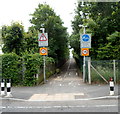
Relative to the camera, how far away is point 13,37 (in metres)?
21.6

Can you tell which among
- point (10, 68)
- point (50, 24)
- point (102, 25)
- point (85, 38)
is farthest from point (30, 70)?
point (50, 24)

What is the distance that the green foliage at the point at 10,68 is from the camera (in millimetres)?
14234

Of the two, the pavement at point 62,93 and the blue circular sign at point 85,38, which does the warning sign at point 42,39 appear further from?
the pavement at point 62,93

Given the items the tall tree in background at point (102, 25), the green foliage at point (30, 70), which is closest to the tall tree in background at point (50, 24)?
the tall tree in background at point (102, 25)

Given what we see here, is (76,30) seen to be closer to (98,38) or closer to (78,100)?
(98,38)

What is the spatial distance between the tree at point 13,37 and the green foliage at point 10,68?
25.4 ft

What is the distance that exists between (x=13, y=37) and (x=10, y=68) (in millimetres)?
8109

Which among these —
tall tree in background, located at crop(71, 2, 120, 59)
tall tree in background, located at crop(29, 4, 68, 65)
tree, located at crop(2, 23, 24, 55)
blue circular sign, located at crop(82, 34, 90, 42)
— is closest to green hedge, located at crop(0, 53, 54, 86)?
blue circular sign, located at crop(82, 34, 90, 42)

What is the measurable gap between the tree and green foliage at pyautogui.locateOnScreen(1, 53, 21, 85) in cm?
774

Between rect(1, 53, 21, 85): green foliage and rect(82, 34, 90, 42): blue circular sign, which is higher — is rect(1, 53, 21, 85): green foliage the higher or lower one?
the lower one

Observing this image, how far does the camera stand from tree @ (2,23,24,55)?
2169 centimetres

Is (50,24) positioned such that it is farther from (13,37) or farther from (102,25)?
(102,25)

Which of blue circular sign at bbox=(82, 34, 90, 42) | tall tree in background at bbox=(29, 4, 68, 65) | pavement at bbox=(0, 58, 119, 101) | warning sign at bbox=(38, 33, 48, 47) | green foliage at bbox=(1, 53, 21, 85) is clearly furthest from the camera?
tall tree in background at bbox=(29, 4, 68, 65)

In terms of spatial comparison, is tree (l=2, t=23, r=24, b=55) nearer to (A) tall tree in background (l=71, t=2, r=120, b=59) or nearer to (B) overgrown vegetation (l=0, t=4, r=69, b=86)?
(B) overgrown vegetation (l=0, t=4, r=69, b=86)
